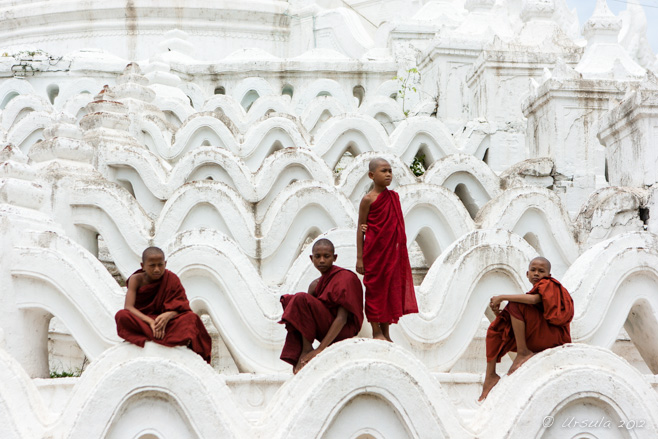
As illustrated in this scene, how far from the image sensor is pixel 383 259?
5344mm

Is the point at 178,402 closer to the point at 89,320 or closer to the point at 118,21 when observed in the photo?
the point at 89,320

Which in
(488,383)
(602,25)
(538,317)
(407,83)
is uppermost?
(407,83)

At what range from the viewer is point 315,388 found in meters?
4.83

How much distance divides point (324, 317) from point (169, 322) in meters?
0.86

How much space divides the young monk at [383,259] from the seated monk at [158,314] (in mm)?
979

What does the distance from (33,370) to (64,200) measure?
197cm

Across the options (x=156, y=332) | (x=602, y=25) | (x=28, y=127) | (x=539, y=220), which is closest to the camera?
(x=156, y=332)

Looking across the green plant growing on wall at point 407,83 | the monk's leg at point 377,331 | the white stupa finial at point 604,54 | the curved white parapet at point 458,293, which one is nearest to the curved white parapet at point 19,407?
the monk's leg at point 377,331

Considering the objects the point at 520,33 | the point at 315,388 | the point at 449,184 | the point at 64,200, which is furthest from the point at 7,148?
the point at 520,33

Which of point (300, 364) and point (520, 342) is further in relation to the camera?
point (520, 342)

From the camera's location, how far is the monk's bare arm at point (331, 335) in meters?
5.18

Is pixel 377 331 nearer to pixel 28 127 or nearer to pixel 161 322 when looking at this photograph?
pixel 161 322

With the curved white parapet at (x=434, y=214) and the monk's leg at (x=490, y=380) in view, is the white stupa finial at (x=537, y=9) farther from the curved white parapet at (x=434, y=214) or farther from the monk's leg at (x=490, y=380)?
the monk's leg at (x=490, y=380)

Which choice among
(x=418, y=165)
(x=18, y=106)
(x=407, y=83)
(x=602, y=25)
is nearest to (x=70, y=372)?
(x=418, y=165)
